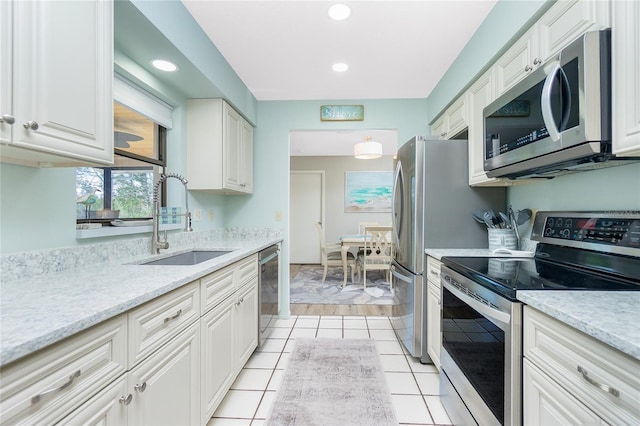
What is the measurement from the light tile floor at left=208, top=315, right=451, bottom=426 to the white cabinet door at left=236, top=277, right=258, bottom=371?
0.52ft

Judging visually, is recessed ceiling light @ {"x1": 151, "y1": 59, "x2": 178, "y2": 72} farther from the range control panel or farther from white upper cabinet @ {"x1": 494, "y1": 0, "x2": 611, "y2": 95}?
the range control panel

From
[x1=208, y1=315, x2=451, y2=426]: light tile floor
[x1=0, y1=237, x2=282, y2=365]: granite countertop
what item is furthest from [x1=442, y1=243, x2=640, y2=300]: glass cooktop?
[x1=0, y1=237, x2=282, y2=365]: granite countertop

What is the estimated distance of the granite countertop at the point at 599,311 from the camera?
0.64 metres

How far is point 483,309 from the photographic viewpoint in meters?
1.20

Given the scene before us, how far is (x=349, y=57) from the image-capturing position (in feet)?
7.54

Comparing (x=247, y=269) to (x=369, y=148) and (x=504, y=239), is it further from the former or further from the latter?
(x=369, y=148)

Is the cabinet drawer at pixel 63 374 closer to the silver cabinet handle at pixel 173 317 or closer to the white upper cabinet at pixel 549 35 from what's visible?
the silver cabinet handle at pixel 173 317

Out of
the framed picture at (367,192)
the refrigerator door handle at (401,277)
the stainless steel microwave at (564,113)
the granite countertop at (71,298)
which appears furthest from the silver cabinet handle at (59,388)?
the framed picture at (367,192)

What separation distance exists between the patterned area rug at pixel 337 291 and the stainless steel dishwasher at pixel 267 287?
3.36ft

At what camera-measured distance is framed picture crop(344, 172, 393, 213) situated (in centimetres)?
626

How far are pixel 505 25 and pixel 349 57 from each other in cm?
107

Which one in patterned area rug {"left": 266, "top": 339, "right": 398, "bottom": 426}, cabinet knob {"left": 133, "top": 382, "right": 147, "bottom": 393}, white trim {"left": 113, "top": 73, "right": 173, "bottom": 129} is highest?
white trim {"left": 113, "top": 73, "right": 173, "bottom": 129}

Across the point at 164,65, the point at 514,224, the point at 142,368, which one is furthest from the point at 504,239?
the point at 164,65

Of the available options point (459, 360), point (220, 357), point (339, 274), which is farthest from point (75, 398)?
point (339, 274)
